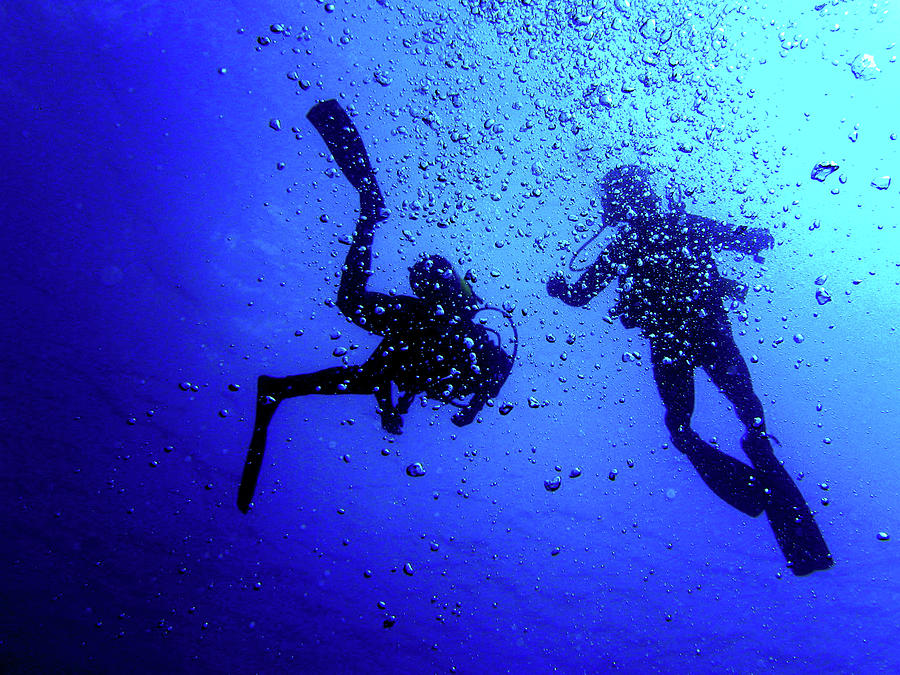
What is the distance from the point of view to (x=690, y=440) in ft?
16.3

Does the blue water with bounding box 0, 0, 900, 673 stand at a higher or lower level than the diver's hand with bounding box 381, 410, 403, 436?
higher

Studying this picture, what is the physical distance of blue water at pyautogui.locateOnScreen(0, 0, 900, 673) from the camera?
7.34 meters

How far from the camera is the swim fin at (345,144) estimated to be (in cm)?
441

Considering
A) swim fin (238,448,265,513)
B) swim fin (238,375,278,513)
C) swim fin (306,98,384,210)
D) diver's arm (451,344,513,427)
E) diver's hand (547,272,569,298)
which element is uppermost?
swim fin (306,98,384,210)

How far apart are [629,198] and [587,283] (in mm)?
1048

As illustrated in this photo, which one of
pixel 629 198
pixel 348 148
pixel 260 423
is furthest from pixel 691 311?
pixel 260 423

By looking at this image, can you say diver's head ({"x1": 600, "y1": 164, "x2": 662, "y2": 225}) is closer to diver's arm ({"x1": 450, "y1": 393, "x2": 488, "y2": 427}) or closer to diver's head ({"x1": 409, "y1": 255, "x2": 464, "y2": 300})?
diver's head ({"x1": 409, "y1": 255, "x2": 464, "y2": 300})

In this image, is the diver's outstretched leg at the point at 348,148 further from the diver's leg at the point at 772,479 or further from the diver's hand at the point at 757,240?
the diver's leg at the point at 772,479

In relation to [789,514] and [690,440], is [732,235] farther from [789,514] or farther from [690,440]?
[789,514]

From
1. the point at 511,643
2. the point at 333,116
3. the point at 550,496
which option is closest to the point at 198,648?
the point at 511,643

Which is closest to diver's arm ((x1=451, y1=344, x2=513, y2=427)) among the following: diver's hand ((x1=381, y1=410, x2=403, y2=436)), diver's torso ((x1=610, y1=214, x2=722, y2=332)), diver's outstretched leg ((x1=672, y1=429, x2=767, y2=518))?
diver's hand ((x1=381, y1=410, x2=403, y2=436))

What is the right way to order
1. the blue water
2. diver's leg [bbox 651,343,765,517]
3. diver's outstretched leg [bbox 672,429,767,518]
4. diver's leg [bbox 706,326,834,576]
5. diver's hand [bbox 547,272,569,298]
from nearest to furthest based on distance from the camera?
diver's hand [bbox 547,272,569,298] < diver's leg [bbox 706,326,834,576] < diver's outstretched leg [bbox 672,429,767,518] < diver's leg [bbox 651,343,765,517] < the blue water

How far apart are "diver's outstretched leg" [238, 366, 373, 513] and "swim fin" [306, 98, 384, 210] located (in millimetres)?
1742

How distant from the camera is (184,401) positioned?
34.2 ft
